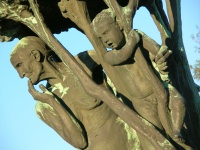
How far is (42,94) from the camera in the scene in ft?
16.7

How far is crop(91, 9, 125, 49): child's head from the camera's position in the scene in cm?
459

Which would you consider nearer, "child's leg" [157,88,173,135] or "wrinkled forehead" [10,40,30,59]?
"child's leg" [157,88,173,135]

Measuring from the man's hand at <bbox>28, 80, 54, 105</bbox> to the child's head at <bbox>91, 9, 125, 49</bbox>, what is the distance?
2.84 feet

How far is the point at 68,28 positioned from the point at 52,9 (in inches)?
19.8

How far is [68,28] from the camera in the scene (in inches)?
228

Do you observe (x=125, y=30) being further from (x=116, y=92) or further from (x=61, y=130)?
(x=61, y=130)

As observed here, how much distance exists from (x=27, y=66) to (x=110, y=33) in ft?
3.54

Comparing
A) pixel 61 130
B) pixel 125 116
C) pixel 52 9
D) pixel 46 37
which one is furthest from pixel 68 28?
pixel 125 116

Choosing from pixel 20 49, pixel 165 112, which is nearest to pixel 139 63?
pixel 165 112

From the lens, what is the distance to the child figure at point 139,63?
459 cm

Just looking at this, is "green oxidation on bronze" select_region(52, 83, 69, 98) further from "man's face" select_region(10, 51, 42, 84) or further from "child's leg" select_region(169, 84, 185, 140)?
"child's leg" select_region(169, 84, 185, 140)

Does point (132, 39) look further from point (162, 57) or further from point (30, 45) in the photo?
point (30, 45)

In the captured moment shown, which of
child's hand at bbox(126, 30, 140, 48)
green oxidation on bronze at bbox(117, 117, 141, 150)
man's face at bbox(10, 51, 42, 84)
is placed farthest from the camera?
man's face at bbox(10, 51, 42, 84)

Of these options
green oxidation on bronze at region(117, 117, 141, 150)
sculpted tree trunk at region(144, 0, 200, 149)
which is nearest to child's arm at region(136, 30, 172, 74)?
sculpted tree trunk at region(144, 0, 200, 149)
